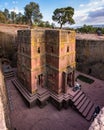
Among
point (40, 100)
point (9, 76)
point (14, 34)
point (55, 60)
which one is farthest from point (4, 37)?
point (40, 100)

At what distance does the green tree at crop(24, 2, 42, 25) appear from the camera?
3156 centimetres

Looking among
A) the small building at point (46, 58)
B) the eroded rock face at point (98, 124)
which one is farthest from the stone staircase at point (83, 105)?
the eroded rock face at point (98, 124)

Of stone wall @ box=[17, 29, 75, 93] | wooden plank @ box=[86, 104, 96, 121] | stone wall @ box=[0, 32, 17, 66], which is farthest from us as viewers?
stone wall @ box=[0, 32, 17, 66]

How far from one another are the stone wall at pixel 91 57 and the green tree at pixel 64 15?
1382 cm

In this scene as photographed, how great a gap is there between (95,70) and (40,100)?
432 inches

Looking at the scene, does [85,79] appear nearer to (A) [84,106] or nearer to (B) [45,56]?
(A) [84,106]

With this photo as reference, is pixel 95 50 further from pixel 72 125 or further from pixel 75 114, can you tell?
pixel 72 125

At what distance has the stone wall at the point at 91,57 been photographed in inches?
725

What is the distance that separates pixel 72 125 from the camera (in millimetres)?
10352

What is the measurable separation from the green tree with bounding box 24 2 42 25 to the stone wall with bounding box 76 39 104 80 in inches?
700

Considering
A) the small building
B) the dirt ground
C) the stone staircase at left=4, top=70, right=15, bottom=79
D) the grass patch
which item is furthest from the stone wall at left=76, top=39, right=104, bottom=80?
the stone staircase at left=4, top=70, right=15, bottom=79

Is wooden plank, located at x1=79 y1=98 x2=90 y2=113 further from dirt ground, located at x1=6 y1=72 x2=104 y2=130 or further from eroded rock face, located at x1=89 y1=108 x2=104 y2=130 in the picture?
eroded rock face, located at x1=89 y1=108 x2=104 y2=130

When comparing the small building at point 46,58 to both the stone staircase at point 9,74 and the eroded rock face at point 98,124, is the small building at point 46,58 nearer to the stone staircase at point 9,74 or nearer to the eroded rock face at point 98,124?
the stone staircase at point 9,74

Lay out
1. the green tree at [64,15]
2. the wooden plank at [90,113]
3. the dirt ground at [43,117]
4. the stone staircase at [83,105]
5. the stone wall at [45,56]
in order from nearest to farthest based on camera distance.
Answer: the dirt ground at [43,117] → the wooden plank at [90,113] → the stone staircase at [83,105] → the stone wall at [45,56] → the green tree at [64,15]
